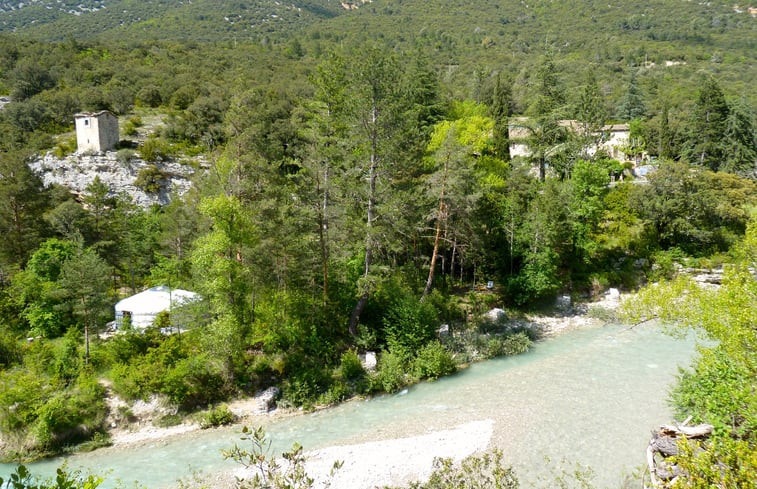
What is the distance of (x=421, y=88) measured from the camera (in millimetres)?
29656

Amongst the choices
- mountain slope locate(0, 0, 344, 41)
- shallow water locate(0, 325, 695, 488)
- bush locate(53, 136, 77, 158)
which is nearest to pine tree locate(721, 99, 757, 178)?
shallow water locate(0, 325, 695, 488)

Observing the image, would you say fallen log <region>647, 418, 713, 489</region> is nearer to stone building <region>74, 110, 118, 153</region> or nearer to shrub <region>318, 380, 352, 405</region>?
shrub <region>318, 380, 352, 405</region>

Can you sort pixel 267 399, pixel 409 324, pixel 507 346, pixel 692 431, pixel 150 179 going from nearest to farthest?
1. pixel 692 431
2. pixel 267 399
3. pixel 409 324
4. pixel 507 346
5. pixel 150 179

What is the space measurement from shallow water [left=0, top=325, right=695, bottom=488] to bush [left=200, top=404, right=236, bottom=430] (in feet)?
1.23

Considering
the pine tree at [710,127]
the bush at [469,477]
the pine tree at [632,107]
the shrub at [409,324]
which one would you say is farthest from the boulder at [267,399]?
the pine tree at [632,107]

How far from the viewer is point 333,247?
59.2 ft

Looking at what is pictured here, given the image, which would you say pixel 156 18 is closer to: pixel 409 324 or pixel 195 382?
pixel 195 382

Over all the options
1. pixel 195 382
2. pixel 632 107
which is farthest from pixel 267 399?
pixel 632 107

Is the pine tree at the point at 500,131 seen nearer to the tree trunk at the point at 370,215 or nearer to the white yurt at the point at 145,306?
the tree trunk at the point at 370,215

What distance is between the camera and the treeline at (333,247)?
16141 millimetres

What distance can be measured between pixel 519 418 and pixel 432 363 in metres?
4.31

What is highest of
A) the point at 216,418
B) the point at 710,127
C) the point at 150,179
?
the point at 710,127

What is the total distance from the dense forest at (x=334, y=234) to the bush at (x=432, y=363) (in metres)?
0.09

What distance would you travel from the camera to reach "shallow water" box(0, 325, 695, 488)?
12719 mm
